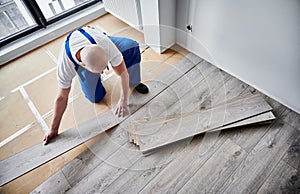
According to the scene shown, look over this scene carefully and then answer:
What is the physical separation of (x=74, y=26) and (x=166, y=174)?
1.46 meters

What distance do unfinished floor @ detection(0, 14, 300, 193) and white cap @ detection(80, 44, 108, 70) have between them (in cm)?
45

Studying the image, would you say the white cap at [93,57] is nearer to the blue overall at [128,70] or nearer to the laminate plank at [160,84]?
the blue overall at [128,70]

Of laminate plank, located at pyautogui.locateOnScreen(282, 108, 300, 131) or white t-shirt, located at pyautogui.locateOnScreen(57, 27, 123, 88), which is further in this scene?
laminate plank, located at pyautogui.locateOnScreen(282, 108, 300, 131)

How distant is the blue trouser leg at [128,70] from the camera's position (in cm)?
100

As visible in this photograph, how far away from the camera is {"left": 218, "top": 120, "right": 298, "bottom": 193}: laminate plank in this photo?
0.84 meters

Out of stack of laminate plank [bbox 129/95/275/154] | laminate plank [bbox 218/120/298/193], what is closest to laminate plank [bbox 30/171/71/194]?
stack of laminate plank [bbox 129/95/275/154]

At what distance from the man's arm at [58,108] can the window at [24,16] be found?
1009 millimetres

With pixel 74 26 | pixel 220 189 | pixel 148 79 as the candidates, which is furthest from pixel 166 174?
pixel 74 26

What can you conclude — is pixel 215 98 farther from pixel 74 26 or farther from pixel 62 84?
pixel 74 26

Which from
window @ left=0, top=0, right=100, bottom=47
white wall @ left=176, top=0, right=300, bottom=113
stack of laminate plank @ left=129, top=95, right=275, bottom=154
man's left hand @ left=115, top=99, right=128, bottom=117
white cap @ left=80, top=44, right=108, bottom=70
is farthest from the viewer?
window @ left=0, top=0, right=100, bottom=47

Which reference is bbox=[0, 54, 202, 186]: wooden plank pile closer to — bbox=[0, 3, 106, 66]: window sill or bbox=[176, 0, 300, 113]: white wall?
bbox=[176, 0, 300, 113]: white wall

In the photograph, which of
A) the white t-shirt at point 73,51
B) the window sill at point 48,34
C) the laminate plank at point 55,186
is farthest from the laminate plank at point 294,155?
the window sill at point 48,34

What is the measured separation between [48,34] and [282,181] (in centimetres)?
182

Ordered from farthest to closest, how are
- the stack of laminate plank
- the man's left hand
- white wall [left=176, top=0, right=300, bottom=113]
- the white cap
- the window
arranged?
1. the window
2. the man's left hand
3. the stack of laminate plank
4. white wall [left=176, top=0, right=300, bottom=113]
5. the white cap
